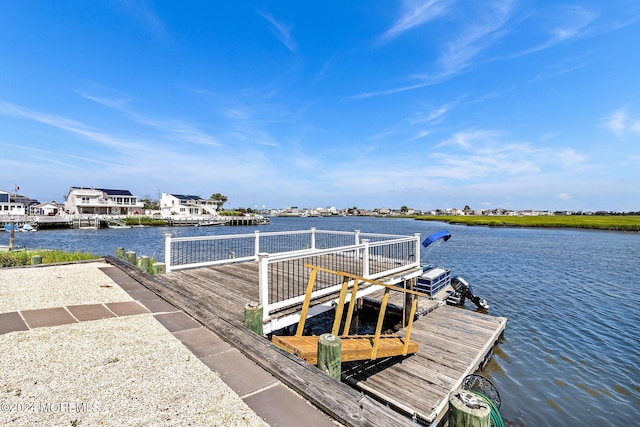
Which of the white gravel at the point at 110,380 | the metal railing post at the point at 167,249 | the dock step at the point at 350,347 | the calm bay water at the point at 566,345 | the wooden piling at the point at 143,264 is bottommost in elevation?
the calm bay water at the point at 566,345

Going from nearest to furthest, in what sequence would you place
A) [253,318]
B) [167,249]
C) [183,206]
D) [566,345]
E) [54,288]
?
[253,318] < [54,288] < [167,249] < [566,345] < [183,206]

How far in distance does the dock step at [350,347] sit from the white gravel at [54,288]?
13.4ft

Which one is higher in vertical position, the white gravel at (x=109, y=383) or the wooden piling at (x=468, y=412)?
the wooden piling at (x=468, y=412)

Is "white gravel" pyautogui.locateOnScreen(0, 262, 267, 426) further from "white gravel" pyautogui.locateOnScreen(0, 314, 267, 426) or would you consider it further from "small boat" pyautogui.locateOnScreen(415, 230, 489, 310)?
"small boat" pyautogui.locateOnScreen(415, 230, 489, 310)

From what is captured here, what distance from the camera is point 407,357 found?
674 centimetres

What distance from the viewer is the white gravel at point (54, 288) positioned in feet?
19.2

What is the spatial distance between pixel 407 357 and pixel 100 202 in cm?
7376

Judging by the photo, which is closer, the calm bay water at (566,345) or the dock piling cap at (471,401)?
the dock piling cap at (471,401)

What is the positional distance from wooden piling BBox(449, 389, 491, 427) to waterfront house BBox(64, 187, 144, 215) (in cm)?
7508

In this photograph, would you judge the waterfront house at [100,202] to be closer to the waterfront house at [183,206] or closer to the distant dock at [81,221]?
the distant dock at [81,221]

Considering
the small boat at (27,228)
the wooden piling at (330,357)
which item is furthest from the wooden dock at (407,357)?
the small boat at (27,228)

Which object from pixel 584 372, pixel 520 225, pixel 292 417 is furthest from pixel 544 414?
pixel 520 225

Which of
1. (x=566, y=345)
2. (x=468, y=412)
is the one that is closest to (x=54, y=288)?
(x=468, y=412)

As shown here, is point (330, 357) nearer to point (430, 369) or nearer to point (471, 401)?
point (471, 401)
